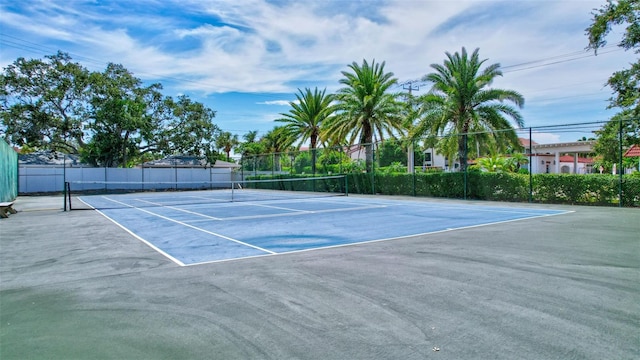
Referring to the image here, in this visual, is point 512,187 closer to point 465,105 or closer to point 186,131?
point 465,105

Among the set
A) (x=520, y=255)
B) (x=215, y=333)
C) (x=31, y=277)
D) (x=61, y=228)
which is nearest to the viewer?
(x=215, y=333)

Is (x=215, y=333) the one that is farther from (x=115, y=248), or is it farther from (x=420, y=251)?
(x=115, y=248)

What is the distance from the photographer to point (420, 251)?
734 centimetres

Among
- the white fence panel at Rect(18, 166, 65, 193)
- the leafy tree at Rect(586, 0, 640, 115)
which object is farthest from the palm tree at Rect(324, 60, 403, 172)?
the white fence panel at Rect(18, 166, 65, 193)

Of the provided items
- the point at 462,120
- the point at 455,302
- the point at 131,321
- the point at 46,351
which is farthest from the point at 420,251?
the point at 462,120

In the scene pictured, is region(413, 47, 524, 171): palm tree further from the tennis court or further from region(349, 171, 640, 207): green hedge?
the tennis court

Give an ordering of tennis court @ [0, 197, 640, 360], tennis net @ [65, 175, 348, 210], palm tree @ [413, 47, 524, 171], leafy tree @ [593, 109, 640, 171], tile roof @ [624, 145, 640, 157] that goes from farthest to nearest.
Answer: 1. tennis net @ [65, 175, 348, 210]
2. palm tree @ [413, 47, 524, 171]
3. tile roof @ [624, 145, 640, 157]
4. leafy tree @ [593, 109, 640, 171]
5. tennis court @ [0, 197, 640, 360]

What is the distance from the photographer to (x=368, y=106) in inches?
1109

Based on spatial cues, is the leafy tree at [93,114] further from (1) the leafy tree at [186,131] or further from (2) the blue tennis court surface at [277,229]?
(2) the blue tennis court surface at [277,229]

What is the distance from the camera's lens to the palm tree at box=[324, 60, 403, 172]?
91.7 ft

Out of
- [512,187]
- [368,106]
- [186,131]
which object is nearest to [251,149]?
[186,131]

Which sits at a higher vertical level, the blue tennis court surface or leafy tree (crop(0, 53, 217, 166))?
leafy tree (crop(0, 53, 217, 166))

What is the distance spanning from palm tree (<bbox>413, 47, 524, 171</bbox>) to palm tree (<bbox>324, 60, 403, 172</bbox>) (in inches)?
196

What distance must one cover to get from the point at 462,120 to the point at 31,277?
2134cm
